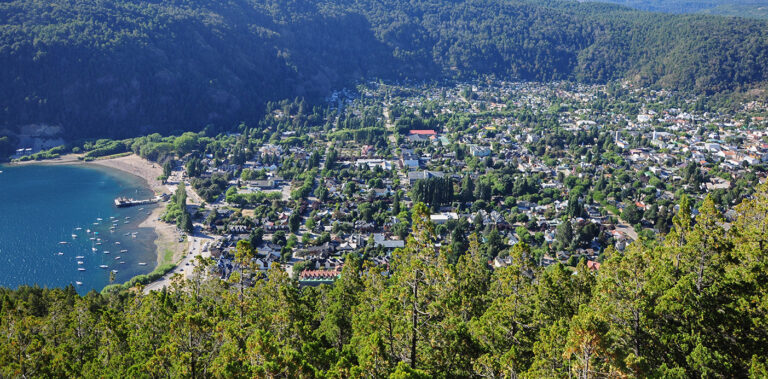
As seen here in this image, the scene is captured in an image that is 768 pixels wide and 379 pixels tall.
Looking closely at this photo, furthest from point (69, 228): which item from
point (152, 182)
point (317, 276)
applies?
point (317, 276)

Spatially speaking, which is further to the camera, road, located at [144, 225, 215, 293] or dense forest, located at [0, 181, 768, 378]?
road, located at [144, 225, 215, 293]

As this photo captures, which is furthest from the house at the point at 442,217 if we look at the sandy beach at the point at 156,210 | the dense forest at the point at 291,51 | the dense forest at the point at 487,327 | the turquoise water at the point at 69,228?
the dense forest at the point at 291,51

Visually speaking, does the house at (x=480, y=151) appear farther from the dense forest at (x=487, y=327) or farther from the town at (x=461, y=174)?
→ the dense forest at (x=487, y=327)

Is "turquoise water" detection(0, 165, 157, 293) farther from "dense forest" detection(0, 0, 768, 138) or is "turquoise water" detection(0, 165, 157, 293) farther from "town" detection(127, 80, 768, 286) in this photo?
"dense forest" detection(0, 0, 768, 138)

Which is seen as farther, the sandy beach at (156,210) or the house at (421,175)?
the house at (421,175)

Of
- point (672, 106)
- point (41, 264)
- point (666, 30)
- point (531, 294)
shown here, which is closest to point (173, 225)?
point (41, 264)

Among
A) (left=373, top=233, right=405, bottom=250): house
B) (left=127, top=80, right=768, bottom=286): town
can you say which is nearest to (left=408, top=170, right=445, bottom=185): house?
(left=127, top=80, right=768, bottom=286): town

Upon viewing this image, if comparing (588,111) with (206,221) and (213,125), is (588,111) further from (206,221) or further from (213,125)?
(206,221)
